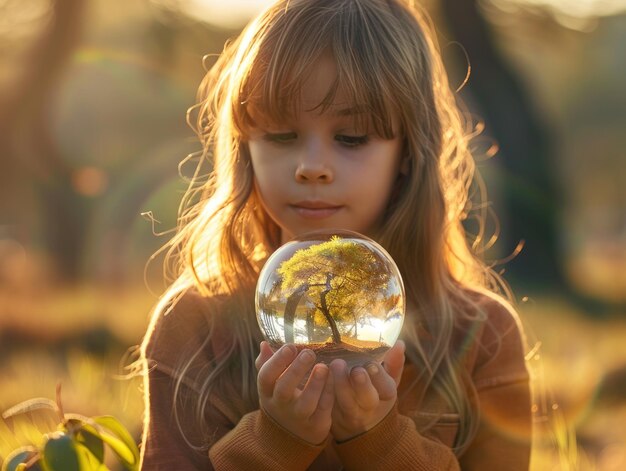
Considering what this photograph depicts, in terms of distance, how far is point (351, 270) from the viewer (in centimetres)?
244

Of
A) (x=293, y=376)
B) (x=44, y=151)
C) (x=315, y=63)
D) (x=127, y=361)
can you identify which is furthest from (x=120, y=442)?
(x=44, y=151)

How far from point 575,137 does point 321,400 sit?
28.4 meters

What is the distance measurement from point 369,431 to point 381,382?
27cm

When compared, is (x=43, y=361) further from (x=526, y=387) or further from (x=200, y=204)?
(x=526, y=387)

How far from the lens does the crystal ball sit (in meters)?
2.39

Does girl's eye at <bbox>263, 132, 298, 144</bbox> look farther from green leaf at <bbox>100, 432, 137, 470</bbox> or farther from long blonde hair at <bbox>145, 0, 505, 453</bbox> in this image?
green leaf at <bbox>100, 432, 137, 470</bbox>

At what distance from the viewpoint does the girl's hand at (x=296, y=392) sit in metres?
2.55

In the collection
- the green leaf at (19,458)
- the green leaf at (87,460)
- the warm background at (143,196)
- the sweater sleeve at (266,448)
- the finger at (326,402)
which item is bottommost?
the warm background at (143,196)

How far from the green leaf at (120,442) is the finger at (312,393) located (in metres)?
0.79

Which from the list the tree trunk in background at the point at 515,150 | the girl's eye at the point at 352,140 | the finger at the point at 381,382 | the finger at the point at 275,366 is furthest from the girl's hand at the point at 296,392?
the tree trunk in background at the point at 515,150

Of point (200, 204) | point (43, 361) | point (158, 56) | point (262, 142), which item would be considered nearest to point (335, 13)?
point (262, 142)

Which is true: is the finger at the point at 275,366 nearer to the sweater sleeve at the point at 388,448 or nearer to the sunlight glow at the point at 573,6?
the sweater sleeve at the point at 388,448

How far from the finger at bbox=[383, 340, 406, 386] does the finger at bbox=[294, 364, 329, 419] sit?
0.23m

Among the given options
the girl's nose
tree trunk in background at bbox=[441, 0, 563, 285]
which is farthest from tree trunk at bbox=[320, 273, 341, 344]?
tree trunk in background at bbox=[441, 0, 563, 285]
